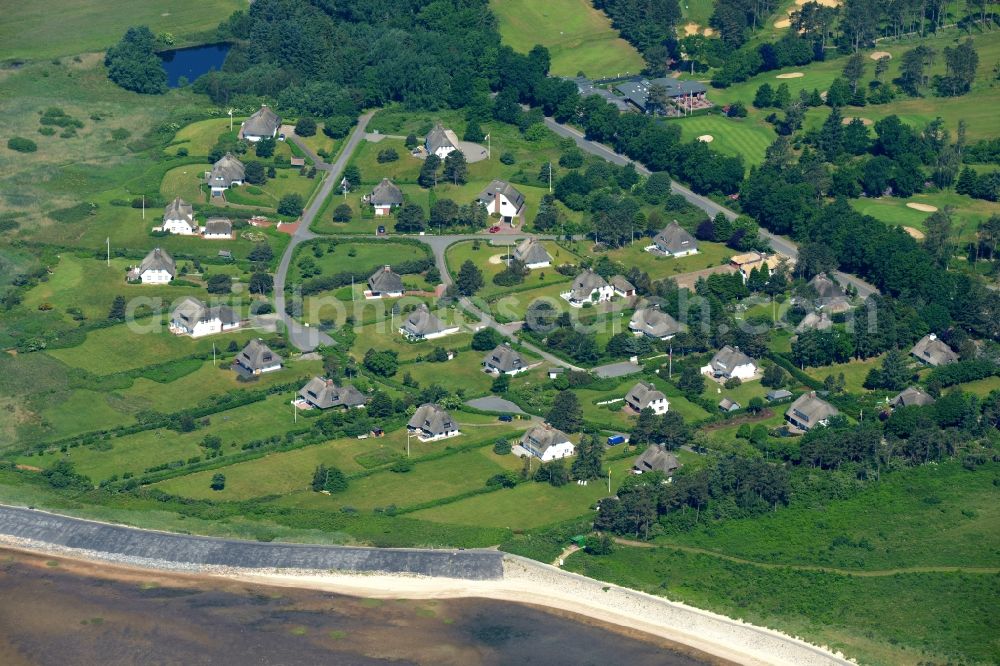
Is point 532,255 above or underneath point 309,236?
underneath

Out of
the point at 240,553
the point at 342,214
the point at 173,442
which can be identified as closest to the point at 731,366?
the point at 173,442

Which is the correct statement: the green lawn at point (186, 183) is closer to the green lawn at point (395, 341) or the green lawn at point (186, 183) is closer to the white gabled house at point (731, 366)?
the green lawn at point (395, 341)

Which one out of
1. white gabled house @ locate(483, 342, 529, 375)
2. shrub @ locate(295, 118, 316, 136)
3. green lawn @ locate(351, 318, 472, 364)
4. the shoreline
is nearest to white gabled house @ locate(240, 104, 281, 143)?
shrub @ locate(295, 118, 316, 136)

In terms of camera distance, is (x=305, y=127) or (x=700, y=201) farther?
(x=305, y=127)

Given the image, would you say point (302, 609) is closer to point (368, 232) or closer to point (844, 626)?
point (844, 626)

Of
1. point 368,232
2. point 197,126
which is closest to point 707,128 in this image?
point 368,232

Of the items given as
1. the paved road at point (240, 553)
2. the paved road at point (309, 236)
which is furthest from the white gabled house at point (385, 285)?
the paved road at point (240, 553)

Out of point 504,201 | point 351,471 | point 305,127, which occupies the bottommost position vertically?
point 351,471

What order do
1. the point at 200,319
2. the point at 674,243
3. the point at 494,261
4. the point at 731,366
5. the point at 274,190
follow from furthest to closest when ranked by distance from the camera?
the point at 274,190
the point at 674,243
the point at 494,261
the point at 200,319
the point at 731,366

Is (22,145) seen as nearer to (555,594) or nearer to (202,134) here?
(202,134)
